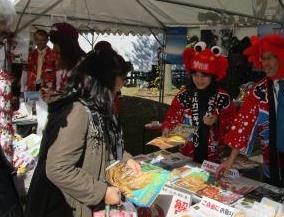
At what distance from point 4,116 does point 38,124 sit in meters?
2.02

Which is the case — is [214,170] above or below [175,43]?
below

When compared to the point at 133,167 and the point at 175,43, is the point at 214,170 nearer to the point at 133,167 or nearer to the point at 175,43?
the point at 133,167

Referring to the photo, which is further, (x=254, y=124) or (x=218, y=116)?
(x=218, y=116)

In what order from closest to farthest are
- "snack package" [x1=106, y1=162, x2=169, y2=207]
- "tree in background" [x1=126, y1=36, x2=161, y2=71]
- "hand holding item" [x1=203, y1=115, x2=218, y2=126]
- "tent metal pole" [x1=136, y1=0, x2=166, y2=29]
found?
"snack package" [x1=106, y1=162, x2=169, y2=207] < "hand holding item" [x1=203, y1=115, x2=218, y2=126] < "tent metal pole" [x1=136, y1=0, x2=166, y2=29] < "tree in background" [x1=126, y1=36, x2=161, y2=71]

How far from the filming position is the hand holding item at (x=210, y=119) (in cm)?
293

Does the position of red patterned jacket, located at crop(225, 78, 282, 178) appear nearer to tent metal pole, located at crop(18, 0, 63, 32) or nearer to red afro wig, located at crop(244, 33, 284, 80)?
red afro wig, located at crop(244, 33, 284, 80)

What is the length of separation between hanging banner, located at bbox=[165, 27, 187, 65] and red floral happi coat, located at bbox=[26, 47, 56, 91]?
273 centimetres

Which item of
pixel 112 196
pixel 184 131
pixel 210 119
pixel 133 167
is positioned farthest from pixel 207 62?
pixel 112 196

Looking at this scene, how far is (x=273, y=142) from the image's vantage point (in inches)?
99.3

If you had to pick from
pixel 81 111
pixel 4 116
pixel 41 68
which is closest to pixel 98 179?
pixel 81 111

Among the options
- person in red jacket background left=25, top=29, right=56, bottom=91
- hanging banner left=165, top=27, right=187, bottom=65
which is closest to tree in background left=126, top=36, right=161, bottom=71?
hanging banner left=165, top=27, right=187, bottom=65

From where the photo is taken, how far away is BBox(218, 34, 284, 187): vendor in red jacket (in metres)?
2.50

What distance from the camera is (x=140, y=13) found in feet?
25.0

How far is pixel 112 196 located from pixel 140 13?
6272mm
